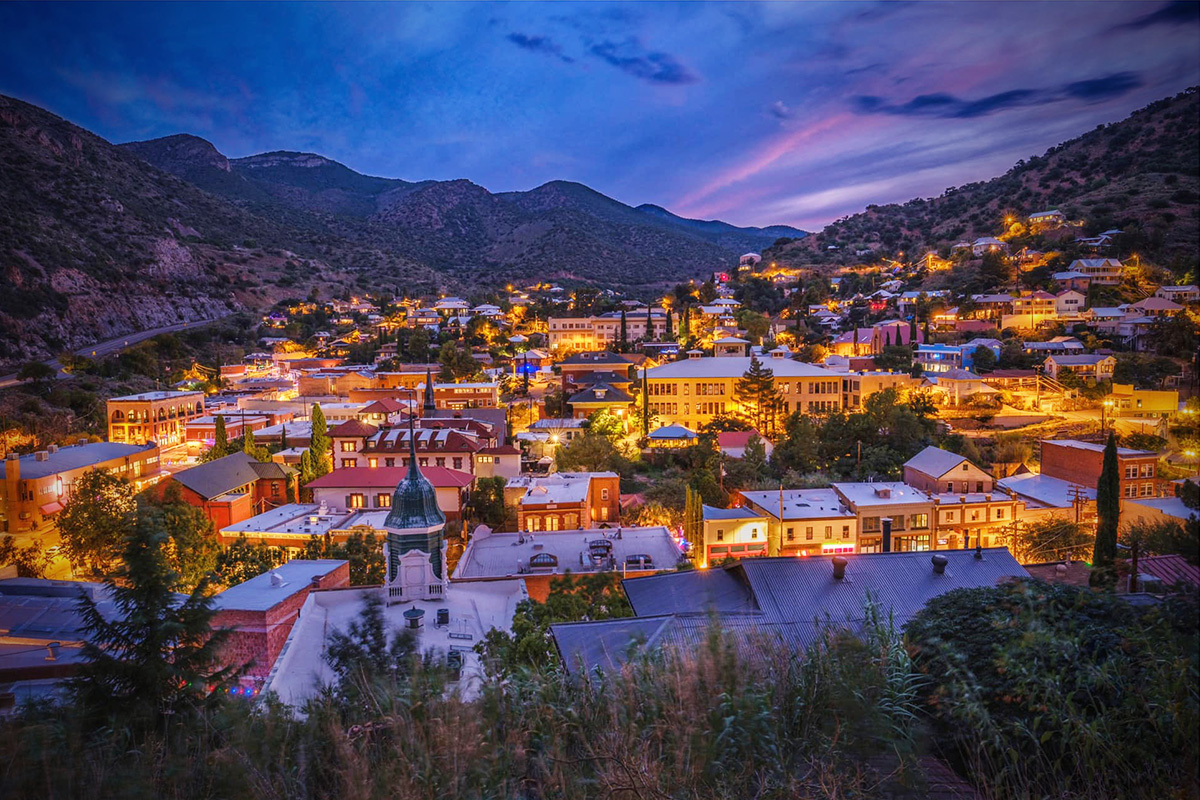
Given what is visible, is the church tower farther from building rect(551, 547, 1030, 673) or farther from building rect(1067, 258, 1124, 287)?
building rect(1067, 258, 1124, 287)

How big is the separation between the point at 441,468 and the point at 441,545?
10.7 metres

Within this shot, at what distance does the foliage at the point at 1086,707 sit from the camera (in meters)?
2.42

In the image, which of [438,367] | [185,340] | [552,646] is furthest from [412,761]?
[185,340]

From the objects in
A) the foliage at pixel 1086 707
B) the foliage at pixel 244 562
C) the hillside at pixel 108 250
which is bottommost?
the foliage at pixel 244 562

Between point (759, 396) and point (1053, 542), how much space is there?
15.0 m

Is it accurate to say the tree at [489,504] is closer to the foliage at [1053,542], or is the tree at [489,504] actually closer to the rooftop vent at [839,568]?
the rooftop vent at [839,568]

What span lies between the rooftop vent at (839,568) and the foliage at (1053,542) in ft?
33.3

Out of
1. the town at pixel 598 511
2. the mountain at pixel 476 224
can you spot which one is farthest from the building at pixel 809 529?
the mountain at pixel 476 224

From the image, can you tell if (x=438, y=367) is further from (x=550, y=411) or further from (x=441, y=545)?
(x=441, y=545)

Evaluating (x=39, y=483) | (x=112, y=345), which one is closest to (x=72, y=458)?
(x=39, y=483)

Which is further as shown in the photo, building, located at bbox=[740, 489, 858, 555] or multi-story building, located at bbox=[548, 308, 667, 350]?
multi-story building, located at bbox=[548, 308, 667, 350]

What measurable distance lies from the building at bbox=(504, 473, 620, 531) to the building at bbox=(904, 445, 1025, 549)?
34.0 feet

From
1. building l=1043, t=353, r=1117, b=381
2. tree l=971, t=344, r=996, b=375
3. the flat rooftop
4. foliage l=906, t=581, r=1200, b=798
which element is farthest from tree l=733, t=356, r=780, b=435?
foliage l=906, t=581, r=1200, b=798

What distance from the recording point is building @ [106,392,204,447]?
31.6 m
